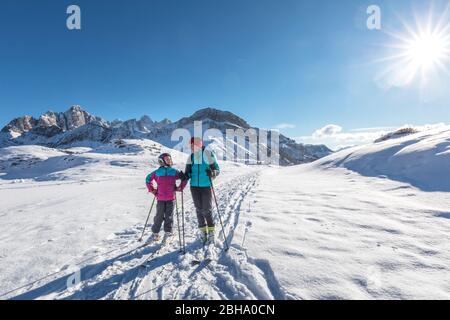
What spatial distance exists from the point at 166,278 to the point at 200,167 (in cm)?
262

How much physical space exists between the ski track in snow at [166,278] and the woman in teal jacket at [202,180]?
26.4 inches

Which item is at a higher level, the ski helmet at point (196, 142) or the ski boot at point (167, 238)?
the ski helmet at point (196, 142)

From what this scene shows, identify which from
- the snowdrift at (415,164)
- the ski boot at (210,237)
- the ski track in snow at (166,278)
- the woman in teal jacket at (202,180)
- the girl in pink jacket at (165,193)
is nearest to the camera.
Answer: the ski track in snow at (166,278)

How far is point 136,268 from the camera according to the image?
4.38 meters

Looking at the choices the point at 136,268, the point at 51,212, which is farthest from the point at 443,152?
the point at 51,212

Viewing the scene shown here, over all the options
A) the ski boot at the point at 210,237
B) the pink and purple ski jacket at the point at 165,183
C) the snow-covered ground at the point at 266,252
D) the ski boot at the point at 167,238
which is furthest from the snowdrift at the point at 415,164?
the ski boot at the point at 167,238

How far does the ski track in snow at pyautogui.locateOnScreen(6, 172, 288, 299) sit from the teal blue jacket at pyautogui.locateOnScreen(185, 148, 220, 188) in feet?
4.91

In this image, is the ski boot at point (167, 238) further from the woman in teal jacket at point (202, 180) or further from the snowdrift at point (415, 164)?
the snowdrift at point (415, 164)

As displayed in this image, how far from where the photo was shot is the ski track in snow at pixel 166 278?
3.52 m
